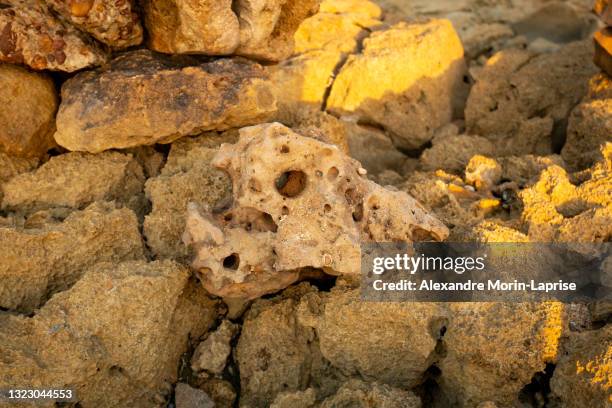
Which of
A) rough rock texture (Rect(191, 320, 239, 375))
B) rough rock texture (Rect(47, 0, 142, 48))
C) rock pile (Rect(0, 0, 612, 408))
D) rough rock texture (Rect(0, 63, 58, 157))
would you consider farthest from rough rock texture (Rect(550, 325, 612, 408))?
rough rock texture (Rect(0, 63, 58, 157))

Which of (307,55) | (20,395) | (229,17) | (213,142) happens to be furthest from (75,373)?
(307,55)

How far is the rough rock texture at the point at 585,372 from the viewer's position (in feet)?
7.30

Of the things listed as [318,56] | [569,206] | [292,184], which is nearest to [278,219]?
[292,184]

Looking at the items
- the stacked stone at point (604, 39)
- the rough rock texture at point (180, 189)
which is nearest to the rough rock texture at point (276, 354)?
the rough rock texture at point (180, 189)

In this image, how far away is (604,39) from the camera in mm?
3537

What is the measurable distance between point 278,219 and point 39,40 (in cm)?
129

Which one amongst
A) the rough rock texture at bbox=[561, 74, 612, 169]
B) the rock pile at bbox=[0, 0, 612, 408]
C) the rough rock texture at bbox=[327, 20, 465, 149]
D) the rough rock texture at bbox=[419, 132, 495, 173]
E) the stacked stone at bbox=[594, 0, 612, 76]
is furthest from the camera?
the rough rock texture at bbox=[327, 20, 465, 149]

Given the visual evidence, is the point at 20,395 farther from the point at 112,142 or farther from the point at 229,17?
the point at 229,17

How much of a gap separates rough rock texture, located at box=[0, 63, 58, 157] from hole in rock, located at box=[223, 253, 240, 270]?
43.3 inches

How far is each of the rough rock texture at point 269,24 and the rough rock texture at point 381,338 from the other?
1.36 metres

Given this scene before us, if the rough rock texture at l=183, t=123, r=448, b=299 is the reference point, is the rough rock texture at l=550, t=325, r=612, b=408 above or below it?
below

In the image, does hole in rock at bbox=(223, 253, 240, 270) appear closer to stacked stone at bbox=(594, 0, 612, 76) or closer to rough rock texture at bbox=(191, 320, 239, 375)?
rough rock texture at bbox=(191, 320, 239, 375)

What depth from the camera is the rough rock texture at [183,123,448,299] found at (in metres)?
2.53

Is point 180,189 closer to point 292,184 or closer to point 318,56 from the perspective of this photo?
point 292,184
